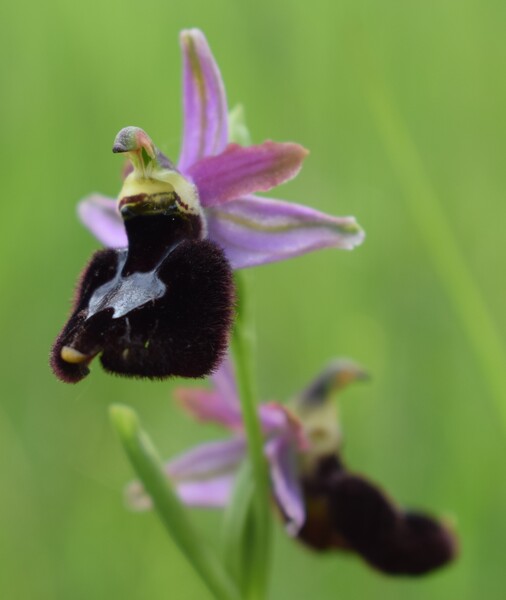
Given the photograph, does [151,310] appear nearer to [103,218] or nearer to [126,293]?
[126,293]

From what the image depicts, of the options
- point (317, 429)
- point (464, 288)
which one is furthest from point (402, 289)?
point (317, 429)

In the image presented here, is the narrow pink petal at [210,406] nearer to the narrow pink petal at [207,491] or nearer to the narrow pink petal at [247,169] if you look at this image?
the narrow pink petal at [207,491]

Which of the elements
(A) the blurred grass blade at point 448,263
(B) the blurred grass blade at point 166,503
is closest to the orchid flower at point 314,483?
(B) the blurred grass blade at point 166,503

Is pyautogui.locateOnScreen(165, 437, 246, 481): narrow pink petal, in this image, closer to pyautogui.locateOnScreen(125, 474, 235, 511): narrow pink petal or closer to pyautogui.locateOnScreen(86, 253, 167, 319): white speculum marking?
pyautogui.locateOnScreen(125, 474, 235, 511): narrow pink petal

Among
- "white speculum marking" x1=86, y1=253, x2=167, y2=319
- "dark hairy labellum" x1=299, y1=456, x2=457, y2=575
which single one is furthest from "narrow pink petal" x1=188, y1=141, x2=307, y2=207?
"dark hairy labellum" x1=299, y1=456, x2=457, y2=575

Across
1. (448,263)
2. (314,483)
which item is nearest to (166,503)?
(314,483)

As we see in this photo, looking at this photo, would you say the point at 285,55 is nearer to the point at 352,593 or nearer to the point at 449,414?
the point at 449,414

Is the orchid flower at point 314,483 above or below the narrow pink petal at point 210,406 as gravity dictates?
below
